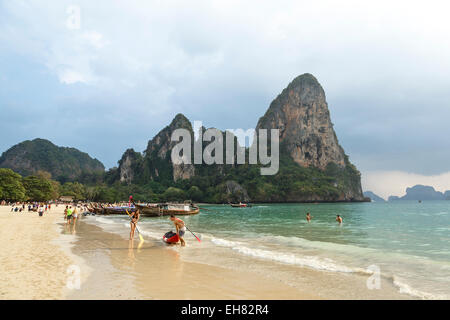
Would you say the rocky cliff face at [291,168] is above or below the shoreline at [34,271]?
above

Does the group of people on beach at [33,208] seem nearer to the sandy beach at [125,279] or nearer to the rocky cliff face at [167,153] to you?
the sandy beach at [125,279]

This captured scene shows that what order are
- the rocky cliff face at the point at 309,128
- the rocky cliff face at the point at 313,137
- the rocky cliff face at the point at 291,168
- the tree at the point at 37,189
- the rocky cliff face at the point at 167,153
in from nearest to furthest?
1. the tree at the point at 37,189
2. the rocky cliff face at the point at 291,168
3. the rocky cliff face at the point at 167,153
4. the rocky cliff face at the point at 313,137
5. the rocky cliff face at the point at 309,128

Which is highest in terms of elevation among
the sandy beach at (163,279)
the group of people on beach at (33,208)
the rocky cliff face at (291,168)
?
the rocky cliff face at (291,168)

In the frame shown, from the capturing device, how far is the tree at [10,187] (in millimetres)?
56197

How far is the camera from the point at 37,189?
228ft

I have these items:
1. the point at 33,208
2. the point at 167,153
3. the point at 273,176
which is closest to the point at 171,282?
the point at 33,208

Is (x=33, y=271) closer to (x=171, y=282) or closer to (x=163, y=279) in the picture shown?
(x=163, y=279)

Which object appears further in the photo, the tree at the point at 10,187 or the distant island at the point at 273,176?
the distant island at the point at 273,176

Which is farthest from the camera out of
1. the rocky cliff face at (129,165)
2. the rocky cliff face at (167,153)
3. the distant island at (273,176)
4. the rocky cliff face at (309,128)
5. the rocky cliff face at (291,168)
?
the rocky cliff face at (309,128)

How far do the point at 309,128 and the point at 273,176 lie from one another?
168ft

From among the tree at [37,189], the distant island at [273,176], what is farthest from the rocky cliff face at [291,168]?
the tree at [37,189]

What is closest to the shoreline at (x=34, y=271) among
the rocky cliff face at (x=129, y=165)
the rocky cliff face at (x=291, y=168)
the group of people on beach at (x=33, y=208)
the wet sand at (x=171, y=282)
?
the wet sand at (x=171, y=282)
